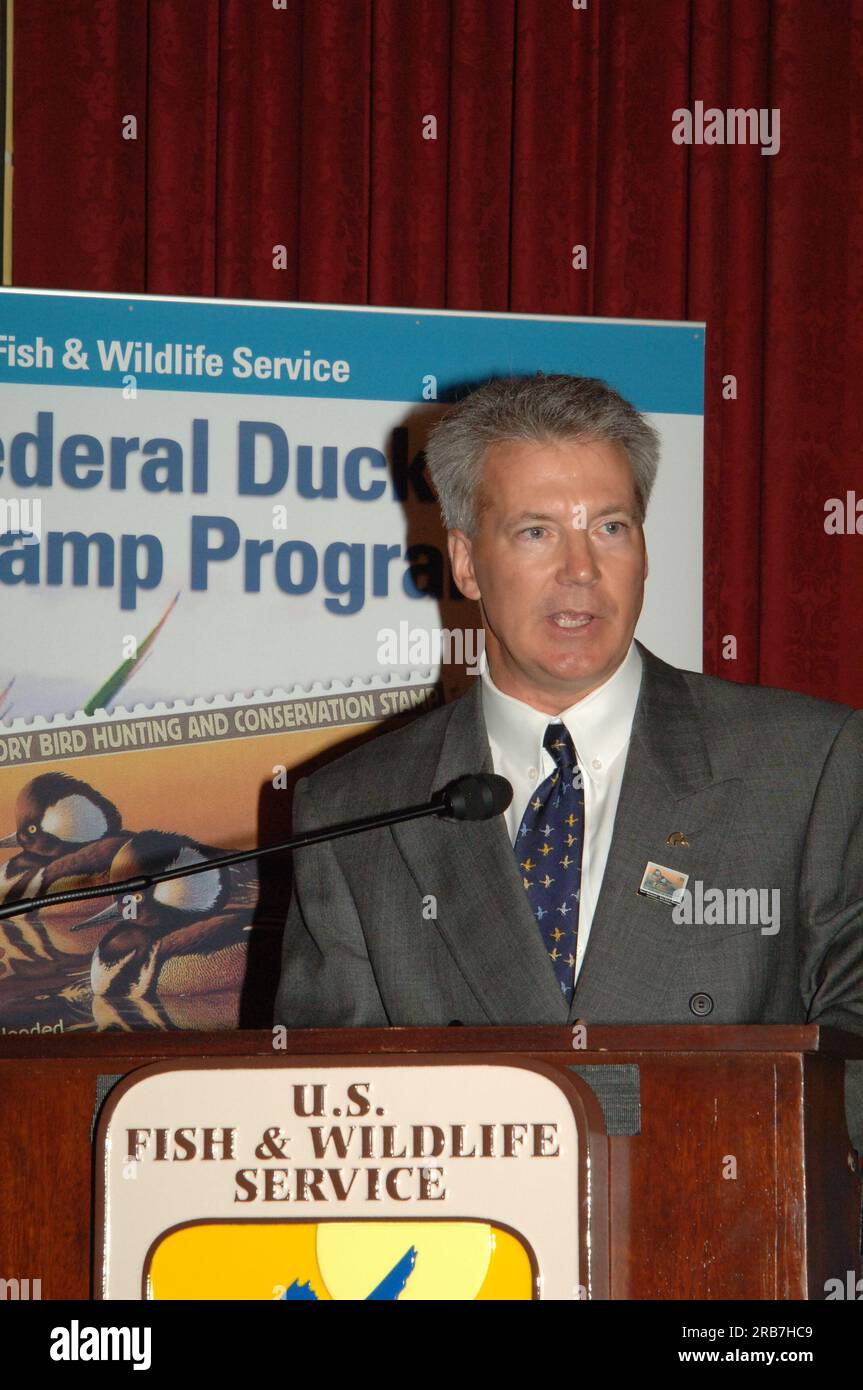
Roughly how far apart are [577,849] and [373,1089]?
0.77 meters

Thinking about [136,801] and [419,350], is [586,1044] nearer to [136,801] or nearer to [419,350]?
[136,801]

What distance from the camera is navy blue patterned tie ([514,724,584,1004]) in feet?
6.95

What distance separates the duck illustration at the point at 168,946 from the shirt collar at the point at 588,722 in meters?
0.90

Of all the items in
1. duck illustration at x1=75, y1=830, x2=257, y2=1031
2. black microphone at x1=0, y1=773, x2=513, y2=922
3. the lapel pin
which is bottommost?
duck illustration at x1=75, y1=830, x2=257, y2=1031

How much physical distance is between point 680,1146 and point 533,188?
2.88 metres

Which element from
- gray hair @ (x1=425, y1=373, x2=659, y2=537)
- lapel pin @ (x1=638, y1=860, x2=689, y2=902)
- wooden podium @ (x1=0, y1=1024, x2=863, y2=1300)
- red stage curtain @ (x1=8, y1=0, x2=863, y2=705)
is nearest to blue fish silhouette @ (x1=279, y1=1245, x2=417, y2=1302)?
wooden podium @ (x1=0, y1=1024, x2=863, y2=1300)

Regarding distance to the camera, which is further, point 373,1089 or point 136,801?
point 136,801

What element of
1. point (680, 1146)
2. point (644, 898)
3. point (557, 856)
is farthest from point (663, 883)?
point (680, 1146)

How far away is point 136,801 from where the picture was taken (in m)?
3.12

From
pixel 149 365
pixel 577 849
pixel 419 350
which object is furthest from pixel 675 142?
pixel 577 849

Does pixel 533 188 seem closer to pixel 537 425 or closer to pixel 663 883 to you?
pixel 537 425

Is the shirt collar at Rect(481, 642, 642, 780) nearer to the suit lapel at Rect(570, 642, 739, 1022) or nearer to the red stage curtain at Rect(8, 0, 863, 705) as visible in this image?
the suit lapel at Rect(570, 642, 739, 1022)

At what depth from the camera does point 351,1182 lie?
56.6 inches

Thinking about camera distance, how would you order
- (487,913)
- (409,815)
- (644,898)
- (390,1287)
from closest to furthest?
1. (390,1287)
2. (409,815)
3. (644,898)
4. (487,913)
